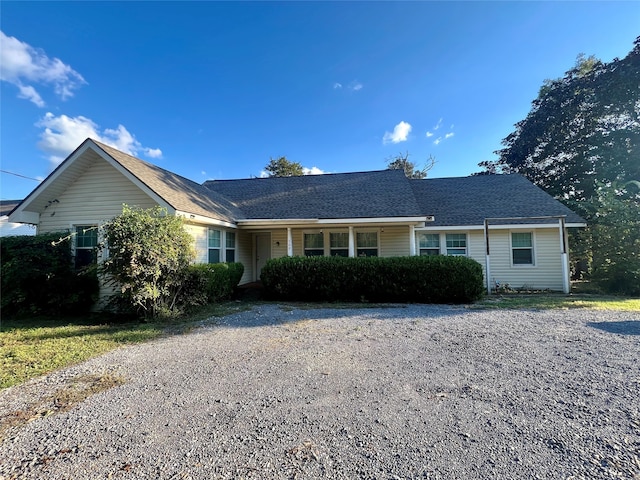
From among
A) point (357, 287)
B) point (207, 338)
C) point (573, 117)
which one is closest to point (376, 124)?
point (357, 287)

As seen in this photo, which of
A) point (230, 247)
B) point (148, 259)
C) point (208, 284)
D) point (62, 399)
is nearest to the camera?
point (62, 399)

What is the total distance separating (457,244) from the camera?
12.6 meters

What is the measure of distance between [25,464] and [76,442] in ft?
1.06

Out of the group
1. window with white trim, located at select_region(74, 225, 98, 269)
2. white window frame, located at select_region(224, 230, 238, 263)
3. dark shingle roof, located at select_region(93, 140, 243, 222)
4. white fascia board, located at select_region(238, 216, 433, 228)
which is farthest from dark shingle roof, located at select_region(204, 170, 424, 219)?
window with white trim, located at select_region(74, 225, 98, 269)

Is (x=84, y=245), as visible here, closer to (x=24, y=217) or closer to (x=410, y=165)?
(x=24, y=217)

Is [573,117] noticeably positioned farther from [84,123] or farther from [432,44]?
[84,123]

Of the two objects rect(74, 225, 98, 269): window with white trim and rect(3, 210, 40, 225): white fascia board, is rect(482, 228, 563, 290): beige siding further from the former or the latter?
rect(3, 210, 40, 225): white fascia board

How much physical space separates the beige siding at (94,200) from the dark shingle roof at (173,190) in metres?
0.46

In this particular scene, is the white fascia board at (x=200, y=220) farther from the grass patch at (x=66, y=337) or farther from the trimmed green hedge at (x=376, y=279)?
the grass patch at (x=66, y=337)

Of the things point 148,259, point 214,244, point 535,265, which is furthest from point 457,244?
point 148,259

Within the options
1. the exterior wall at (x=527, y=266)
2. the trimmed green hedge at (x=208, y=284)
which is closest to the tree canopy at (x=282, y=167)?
the exterior wall at (x=527, y=266)

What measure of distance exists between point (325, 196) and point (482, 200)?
7463mm

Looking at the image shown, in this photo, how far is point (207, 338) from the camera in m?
5.72

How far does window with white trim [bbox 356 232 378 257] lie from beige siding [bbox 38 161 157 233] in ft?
25.8
